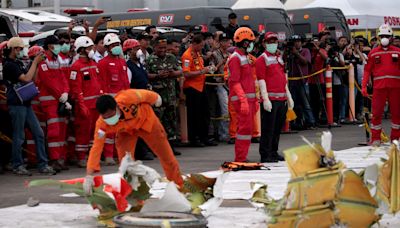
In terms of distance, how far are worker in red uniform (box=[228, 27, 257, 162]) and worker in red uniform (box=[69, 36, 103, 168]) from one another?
2.26 m

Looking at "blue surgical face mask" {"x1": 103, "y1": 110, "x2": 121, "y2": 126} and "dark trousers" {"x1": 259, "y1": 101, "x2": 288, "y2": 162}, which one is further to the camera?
"dark trousers" {"x1": 259, "y1": 101, "x2": 288, "y2": 162}

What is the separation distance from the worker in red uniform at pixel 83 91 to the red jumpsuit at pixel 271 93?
2.63m

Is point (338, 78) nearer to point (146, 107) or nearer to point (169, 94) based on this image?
point (169, 94)

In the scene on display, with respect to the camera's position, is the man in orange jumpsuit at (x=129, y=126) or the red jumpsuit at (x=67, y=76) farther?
the red jumpsuit at (x=67, y=76)

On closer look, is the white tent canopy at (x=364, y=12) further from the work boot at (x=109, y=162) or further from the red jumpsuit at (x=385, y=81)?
the work boot at (x=109, y=162)

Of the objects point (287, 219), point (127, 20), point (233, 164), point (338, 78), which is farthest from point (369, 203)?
point (127, 20)

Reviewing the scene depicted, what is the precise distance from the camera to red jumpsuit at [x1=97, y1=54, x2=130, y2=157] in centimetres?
1559

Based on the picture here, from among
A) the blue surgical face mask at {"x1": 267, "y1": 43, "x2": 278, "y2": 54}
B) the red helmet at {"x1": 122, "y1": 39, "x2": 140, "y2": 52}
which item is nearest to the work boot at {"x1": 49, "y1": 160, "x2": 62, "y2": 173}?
the red helmet at {"x1": 122, "y1": 39, "x2": 140, "y2": 52}

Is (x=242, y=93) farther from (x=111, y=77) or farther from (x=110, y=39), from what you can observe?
(x=110, y=39)

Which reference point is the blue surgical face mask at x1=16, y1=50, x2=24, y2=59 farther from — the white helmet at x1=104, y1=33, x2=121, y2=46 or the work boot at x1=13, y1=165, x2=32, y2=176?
the white helmet at x1=104, y1=33, x2=121, y2=46

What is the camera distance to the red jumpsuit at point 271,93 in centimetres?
1479

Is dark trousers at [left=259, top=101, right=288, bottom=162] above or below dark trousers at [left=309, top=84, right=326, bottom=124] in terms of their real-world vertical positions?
above

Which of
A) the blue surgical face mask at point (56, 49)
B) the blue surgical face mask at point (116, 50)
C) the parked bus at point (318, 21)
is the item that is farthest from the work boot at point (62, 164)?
the parked bus at point (318, 21)

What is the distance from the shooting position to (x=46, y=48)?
1473 cm
